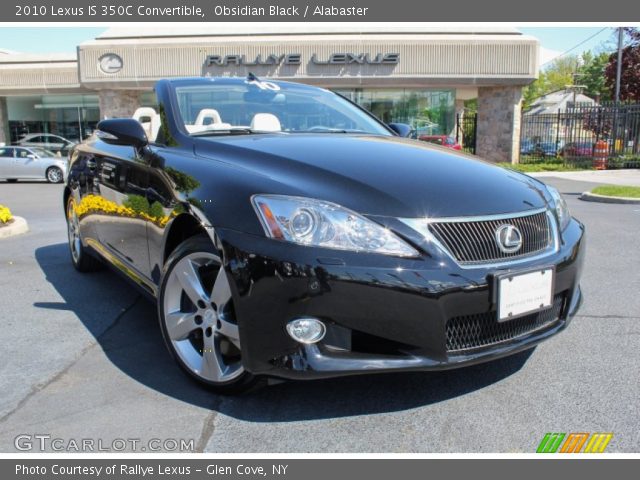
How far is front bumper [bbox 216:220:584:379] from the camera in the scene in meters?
2.29

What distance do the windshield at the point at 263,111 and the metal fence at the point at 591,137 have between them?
63.0ft

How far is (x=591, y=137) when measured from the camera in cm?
2406

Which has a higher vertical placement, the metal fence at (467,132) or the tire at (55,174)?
the metal fence at (467,132)

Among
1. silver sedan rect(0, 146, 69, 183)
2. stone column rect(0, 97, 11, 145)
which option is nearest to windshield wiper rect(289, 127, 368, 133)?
silver sedan rect(0, 146, 69, 183)

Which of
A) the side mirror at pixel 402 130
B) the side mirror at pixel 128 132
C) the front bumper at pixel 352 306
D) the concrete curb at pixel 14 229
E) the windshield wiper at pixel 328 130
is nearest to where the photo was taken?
the front bumper at pixel 352 306

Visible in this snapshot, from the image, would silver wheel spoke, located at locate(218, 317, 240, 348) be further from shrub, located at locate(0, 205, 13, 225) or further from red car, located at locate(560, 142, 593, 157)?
red car, located at locate(560, 142, 593, 157)

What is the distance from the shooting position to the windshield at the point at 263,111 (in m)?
3.68

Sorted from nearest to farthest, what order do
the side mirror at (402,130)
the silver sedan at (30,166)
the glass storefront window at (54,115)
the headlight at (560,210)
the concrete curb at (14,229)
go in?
the headlight at (560,210), the side mirror at (402,130), the concrete curb at (14,229), the silver sedan at (30,166), the glass storefront window at (54,115)

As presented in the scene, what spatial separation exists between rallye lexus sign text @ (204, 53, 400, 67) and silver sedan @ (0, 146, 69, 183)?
24.5ft

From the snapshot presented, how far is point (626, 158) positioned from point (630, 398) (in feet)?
73.9

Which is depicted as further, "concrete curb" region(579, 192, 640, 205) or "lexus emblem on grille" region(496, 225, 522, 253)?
"concrete curb" region(579, 192, 640, 205)

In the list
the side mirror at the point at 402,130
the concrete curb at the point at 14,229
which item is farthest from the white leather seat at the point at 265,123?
the concrete curb at the point at 14,229

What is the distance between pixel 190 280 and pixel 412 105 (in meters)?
23.3

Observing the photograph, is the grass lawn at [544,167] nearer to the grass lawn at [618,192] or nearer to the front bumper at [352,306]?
the grass lawn at [618,192]
